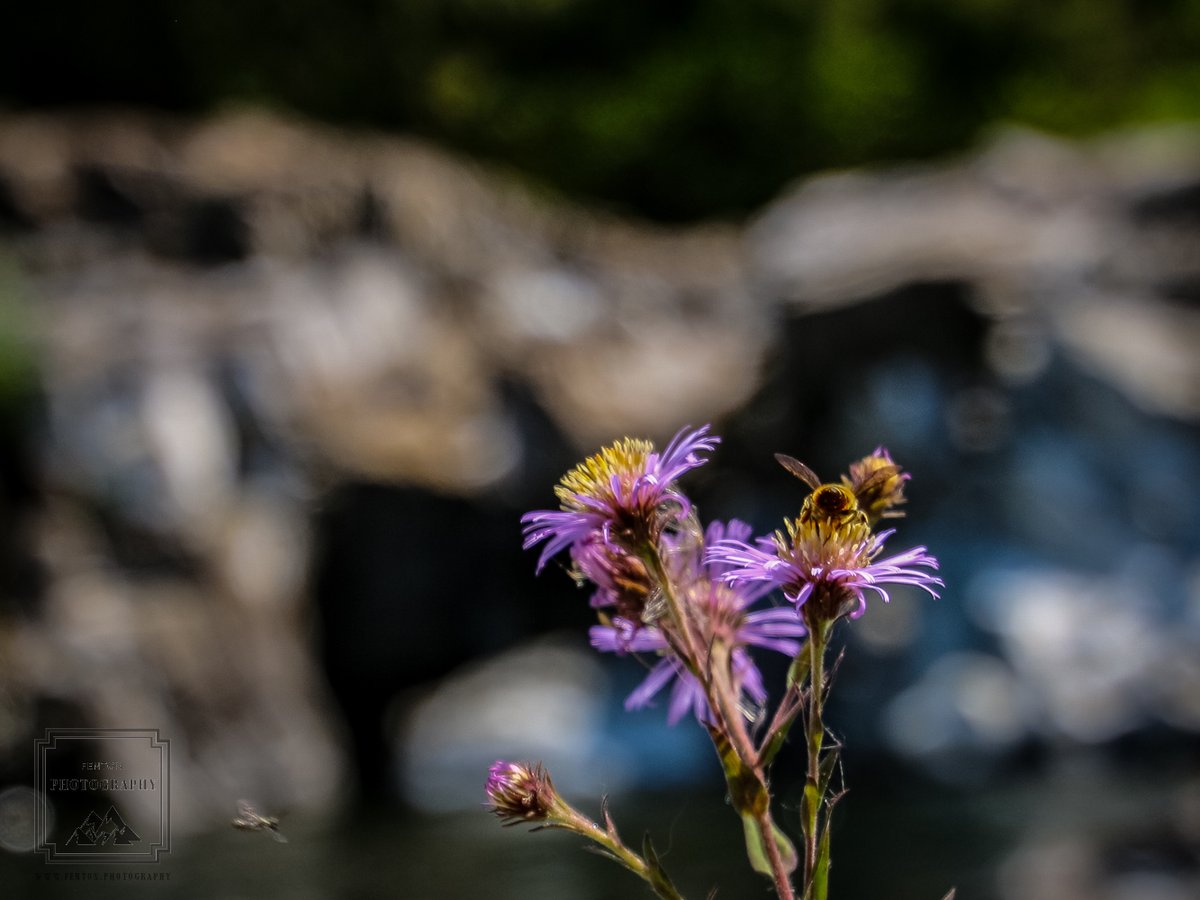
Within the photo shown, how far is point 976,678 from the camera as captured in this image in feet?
29.5

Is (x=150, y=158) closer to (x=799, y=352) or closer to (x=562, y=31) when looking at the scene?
(x=799, y=352)

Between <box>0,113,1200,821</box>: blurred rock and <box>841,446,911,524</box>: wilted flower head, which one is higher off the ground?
<box>0,113,1200,821</box>: blurred rock

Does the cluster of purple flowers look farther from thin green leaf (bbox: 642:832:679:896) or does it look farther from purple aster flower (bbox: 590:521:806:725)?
thin green leaf (bbox: 642:832:679:896)

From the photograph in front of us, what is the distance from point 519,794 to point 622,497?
270mm

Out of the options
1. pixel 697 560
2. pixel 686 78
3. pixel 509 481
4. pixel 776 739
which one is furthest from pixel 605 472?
pixel 686 78

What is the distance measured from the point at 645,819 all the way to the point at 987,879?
7.26ft

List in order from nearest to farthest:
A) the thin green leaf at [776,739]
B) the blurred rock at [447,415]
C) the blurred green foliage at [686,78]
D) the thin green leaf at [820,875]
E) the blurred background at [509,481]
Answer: the thin green leaf at [820,875], the thin green leaf at [776,739], the blurred background at [509,481], the blurred rock at [447,415], the blurred green foliage at [686,78]

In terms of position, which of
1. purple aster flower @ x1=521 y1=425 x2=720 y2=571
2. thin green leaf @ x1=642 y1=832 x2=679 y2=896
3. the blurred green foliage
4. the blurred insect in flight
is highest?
the blurred green foliage

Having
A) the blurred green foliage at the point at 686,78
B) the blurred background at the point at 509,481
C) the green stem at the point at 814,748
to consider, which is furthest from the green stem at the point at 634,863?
the blurred green foliage at the point at 686,78

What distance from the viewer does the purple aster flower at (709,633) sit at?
4.06 feet

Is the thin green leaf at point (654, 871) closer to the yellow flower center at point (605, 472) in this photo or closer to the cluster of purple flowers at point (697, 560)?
the cluster of purple flowers at point (697, 560)

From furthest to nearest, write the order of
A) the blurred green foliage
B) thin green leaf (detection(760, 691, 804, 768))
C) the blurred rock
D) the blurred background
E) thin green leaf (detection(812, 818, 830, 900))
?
the blurred green foliage, the blurred rock, the blurred background, thin green leaf (detection(760, 691, 804, 768)), thin green leaf (detection(812, 818, 830, 900))

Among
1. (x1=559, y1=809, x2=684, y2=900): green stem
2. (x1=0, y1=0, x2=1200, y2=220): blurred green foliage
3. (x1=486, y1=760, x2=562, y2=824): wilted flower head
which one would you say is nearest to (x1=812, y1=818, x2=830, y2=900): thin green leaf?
(x1=559, y1=809, x2=684, y2=900): green stem

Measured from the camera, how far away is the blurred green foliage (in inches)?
745
